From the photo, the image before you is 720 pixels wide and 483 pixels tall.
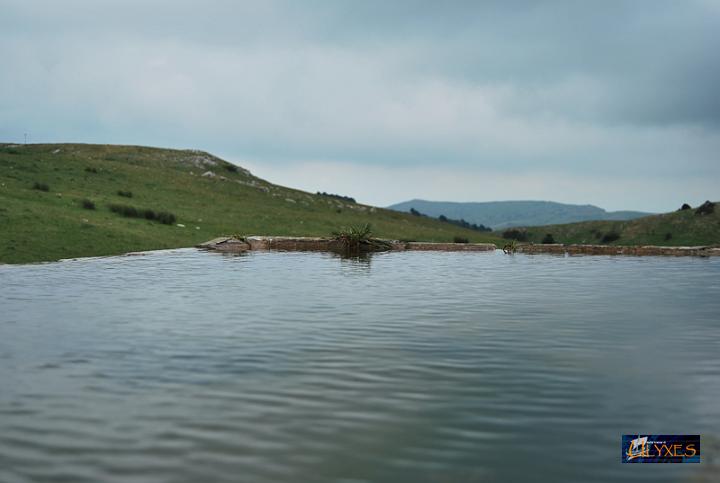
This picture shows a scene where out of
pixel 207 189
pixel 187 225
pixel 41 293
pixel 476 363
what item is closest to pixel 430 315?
pixel 476 363

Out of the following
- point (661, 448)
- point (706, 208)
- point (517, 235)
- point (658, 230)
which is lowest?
point (661, 448)

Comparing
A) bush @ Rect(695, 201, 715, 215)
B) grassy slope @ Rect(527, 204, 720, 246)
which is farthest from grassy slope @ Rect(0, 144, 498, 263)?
bush @ Rect(695, 201, 715, 215)

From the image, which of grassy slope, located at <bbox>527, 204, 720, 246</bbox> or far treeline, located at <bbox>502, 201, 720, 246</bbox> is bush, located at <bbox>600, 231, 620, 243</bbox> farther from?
grassy slope, located at <bbox>527, 204, 720, 246</bbox>

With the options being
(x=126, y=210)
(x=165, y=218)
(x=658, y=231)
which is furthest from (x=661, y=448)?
(x=658, y=231)

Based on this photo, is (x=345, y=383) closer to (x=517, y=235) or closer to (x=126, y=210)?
(x=126, y=210)

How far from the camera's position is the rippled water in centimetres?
748

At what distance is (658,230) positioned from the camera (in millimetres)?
79500

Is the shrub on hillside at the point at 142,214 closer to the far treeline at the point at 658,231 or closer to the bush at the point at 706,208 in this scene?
the far treeline at the point at 658,231

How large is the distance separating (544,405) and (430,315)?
8530 millimetres

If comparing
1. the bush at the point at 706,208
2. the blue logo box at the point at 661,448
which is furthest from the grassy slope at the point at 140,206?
the blue logo box at the point at 661,448

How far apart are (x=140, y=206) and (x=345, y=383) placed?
52.8 metres

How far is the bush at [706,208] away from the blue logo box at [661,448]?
79925 millimetres

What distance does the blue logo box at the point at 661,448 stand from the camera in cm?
763

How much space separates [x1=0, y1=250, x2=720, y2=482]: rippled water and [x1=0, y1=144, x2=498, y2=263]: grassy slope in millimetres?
17161
